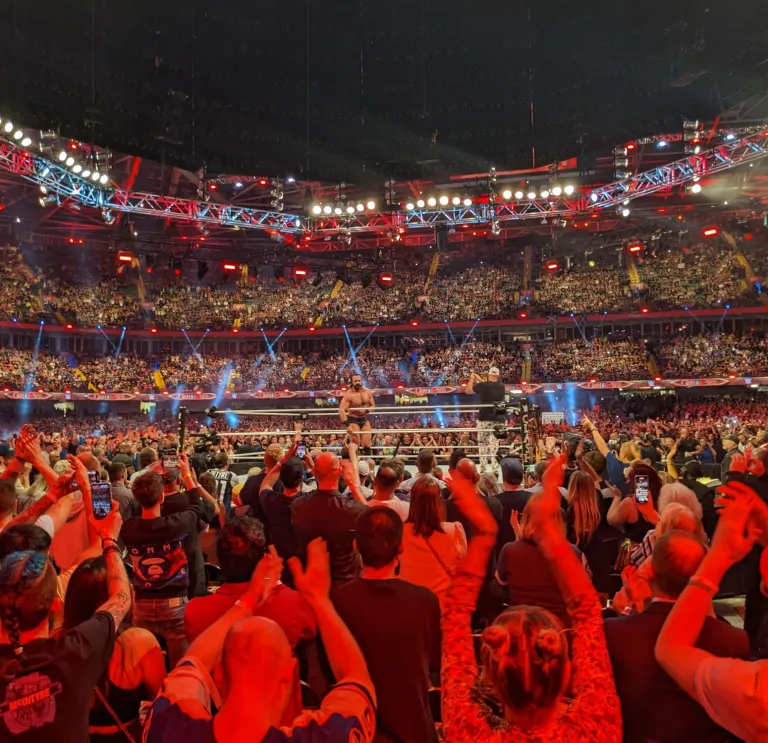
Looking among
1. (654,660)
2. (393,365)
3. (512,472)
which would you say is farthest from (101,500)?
(393,365)

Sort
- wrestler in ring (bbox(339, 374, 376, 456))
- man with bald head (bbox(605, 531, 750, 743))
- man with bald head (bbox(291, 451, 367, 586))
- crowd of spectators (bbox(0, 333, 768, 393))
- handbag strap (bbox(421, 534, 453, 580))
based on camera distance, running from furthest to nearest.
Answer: crowd of spectators (bbox(0, 333, 768, 393))
wrestler in ring (bbox(339, 374, 376, 456))
man with bald head (bbox(291, 451, 367, 586))
handbag strap (bbox(421, 534, 453, 580))
man with bald head (bbox(605, 531, 750, 743))

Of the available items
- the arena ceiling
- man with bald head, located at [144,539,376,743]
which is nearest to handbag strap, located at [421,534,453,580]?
man with bald head, located at [144,539,376,743]

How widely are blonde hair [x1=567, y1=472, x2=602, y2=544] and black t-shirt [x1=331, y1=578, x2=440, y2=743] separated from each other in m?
2.28

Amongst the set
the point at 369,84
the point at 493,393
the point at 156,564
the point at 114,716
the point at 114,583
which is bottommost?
the point at 114,716

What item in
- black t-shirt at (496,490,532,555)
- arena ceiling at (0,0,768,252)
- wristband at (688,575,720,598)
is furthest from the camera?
arena ceiling at (0,0,768,252)

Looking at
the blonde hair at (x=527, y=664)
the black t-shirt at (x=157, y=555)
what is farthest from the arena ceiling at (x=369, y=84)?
the blonde hair at (x=527, y=664)

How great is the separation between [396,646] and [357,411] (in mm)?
7826

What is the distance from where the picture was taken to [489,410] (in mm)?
9820

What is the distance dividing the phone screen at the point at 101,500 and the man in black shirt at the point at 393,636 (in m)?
1.16

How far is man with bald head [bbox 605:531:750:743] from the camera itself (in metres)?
1.98

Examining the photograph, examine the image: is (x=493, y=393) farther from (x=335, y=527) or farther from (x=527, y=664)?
(x=527, y=664)

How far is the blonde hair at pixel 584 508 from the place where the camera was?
417 cm

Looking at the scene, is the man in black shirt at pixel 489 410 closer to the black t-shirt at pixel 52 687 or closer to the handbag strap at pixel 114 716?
the handbag strap at pixel 114 716

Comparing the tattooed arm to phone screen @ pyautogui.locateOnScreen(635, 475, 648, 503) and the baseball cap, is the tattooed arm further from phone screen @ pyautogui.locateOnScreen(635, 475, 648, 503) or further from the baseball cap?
the baseball cap
